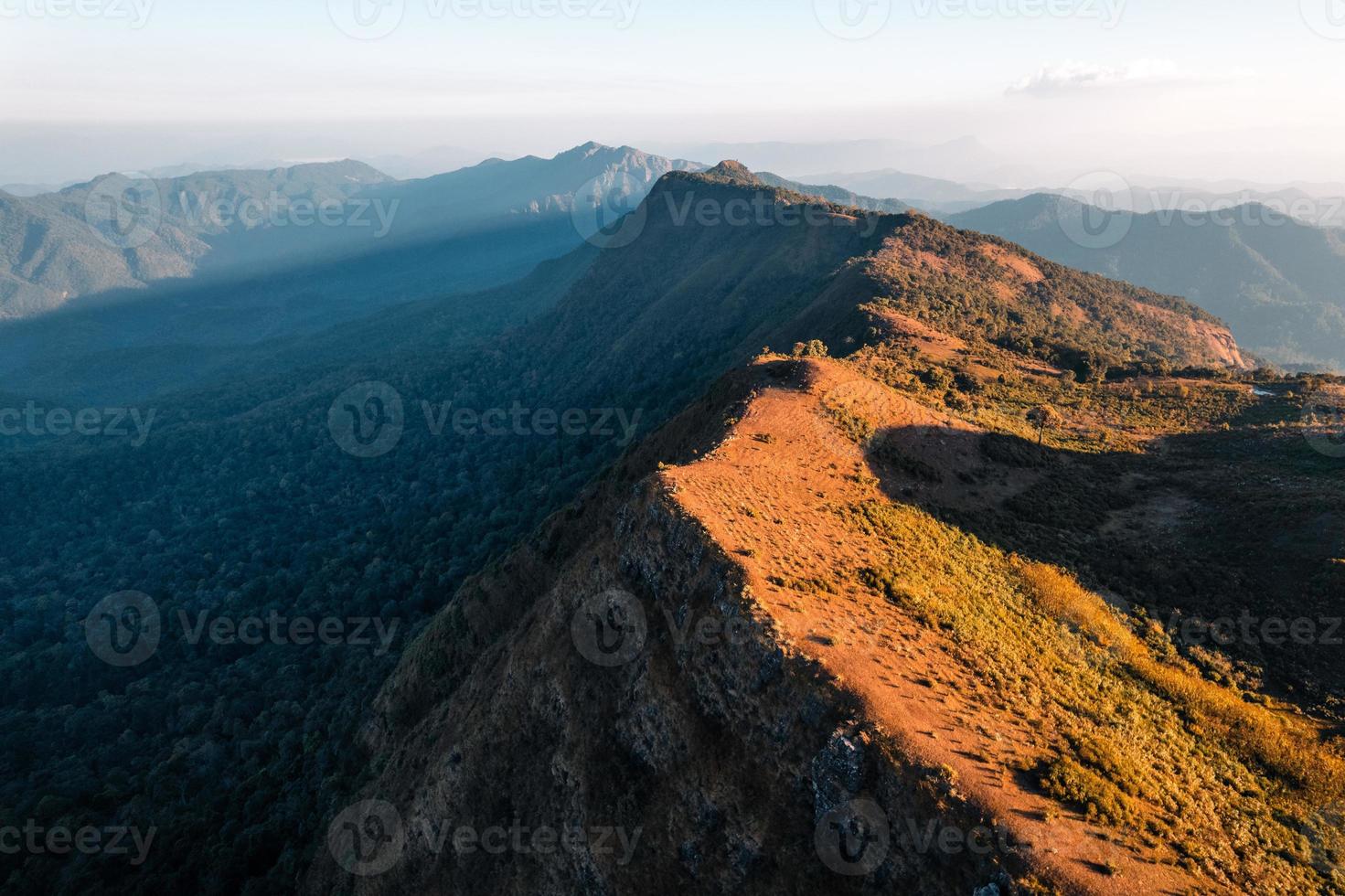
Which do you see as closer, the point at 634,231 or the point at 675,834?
the point at 675,834

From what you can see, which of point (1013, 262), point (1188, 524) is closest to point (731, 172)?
point (1013, 262)

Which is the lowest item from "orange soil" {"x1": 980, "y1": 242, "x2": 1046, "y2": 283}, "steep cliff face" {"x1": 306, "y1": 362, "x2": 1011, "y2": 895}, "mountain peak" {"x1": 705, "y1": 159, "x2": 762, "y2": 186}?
"steep cliff face" {"x1": 306, "y1": 362, "x2": 1011, "y2": 895}

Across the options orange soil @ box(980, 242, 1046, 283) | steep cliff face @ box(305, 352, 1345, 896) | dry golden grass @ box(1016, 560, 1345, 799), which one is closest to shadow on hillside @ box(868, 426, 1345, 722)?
steep cliff face @ box(305, 352, 1345, 896)

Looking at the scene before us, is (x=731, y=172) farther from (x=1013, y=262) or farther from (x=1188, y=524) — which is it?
(x=1188, y=524)

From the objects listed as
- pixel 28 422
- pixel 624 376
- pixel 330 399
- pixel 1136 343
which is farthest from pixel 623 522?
pixel 28 422

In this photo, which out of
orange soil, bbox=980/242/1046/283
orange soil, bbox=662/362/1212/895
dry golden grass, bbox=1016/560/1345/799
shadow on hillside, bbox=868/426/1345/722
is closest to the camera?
orange soil, bbox=662/362/1212/895

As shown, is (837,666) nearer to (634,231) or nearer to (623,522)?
(623,522)

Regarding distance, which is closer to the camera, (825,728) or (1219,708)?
(825,728)

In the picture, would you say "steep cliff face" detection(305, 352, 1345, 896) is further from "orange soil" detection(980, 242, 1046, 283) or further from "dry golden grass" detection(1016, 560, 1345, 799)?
"orange soil" detection(980, 242, 1046, 283)
